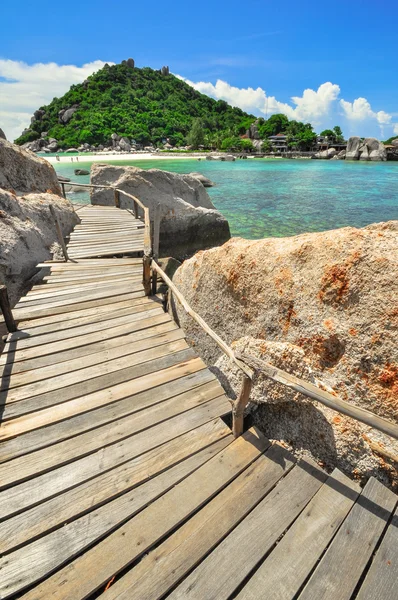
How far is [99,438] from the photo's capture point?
3.20 meters

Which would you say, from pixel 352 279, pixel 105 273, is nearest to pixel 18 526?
pixel 352 279

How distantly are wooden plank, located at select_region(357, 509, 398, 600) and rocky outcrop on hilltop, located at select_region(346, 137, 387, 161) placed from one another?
5079 inches

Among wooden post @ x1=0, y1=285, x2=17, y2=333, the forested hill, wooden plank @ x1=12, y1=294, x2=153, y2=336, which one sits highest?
the forested hill

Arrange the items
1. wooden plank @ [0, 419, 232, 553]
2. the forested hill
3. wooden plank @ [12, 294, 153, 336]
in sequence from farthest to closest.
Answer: the forested hill → wooden plank @ [12, 294, 153, 336] → wooden plank @ [0, 419, 232, 553]

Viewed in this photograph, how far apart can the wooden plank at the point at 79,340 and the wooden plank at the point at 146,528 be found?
2640 millimetres

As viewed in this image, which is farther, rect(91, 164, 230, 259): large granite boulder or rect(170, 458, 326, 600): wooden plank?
rect(91, 164, 230, 259): large granite boulder

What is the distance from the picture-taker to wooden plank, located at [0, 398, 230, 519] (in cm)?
263

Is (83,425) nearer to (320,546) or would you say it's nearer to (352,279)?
(320,546)

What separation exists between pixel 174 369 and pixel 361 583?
108 inches

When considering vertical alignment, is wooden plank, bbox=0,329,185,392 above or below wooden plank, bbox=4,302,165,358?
below

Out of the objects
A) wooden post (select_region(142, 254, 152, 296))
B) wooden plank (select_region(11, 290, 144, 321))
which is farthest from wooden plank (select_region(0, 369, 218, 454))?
wooden post (select_region(142, 254, 152, 296))

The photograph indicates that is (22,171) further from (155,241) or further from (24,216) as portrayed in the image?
(155,241)

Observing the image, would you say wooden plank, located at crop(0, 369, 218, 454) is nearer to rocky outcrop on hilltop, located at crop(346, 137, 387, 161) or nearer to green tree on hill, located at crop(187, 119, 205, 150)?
rocky outcrop on hilltop, located at crop(346, 137, 387, 161)

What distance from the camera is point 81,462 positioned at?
2959 mm
